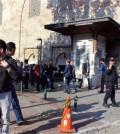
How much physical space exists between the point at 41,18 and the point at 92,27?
9.89 m

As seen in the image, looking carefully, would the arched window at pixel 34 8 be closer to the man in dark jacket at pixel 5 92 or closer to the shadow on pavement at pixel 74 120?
the shadow on pavement at pixel 74 120

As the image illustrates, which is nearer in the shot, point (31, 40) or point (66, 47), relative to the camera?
point (66, 47)

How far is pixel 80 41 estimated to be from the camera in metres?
17.9

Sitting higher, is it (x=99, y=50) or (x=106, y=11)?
(x=106, y=11)

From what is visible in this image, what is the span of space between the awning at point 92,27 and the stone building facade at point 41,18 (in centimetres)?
330

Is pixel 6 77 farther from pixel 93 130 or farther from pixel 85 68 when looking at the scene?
pixel 85 68

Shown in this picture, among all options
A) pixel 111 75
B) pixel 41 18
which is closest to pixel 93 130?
pixel 111 75

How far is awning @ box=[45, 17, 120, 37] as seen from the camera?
16.1 meters

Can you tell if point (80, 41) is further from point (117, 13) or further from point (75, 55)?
point (117, 13)

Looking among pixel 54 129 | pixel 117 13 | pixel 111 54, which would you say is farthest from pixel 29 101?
pixel 117 13

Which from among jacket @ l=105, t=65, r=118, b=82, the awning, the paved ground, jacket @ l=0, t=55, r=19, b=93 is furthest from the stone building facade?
jacket @ l=0, t=55, r=19, b=93

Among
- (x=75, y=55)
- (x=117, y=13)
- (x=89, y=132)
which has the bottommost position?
(x=89, y=132)

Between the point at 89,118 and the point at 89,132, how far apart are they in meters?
1.46

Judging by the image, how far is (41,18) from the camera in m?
25.9
